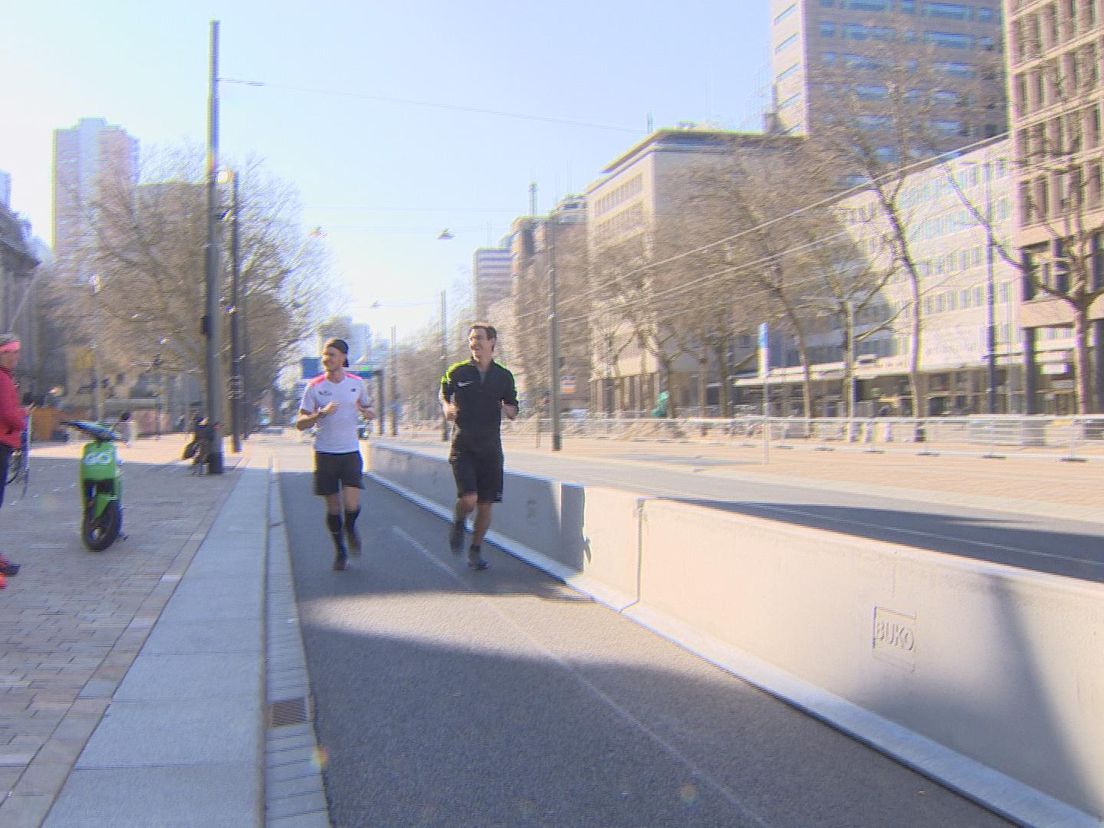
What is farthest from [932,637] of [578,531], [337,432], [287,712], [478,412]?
[337,432]

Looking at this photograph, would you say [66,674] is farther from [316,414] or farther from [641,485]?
[641,485]

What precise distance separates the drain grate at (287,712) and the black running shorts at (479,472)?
3.20 meters

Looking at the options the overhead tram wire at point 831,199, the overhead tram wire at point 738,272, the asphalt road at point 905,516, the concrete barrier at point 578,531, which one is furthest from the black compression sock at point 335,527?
the overhead tram wire at point 738,272

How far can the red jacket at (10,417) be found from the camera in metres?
6.54

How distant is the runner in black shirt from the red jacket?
9.47 feet

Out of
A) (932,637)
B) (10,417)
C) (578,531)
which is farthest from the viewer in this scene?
(578,531)

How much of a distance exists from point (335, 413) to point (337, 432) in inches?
6.4

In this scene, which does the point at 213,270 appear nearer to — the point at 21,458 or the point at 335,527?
the point at 21,458

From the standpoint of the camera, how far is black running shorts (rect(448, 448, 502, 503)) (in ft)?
25.2

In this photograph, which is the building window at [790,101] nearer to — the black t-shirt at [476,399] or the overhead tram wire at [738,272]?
the overhead tram wire at [738,272]

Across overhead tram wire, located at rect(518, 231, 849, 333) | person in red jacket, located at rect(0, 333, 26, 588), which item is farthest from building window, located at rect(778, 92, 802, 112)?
person in red jacket, located at rect(0, 333, 26, 588)

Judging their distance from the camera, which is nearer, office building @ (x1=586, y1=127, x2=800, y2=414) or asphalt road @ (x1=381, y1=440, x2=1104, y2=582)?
asphalt road @ (x1=381, y1=440, x2=1104, y2=582)

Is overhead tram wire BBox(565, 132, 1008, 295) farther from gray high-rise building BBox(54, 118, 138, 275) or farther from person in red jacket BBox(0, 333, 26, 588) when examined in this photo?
person in red jacket BBox(0, 333, 26, 588)

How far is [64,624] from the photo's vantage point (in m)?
5.82
